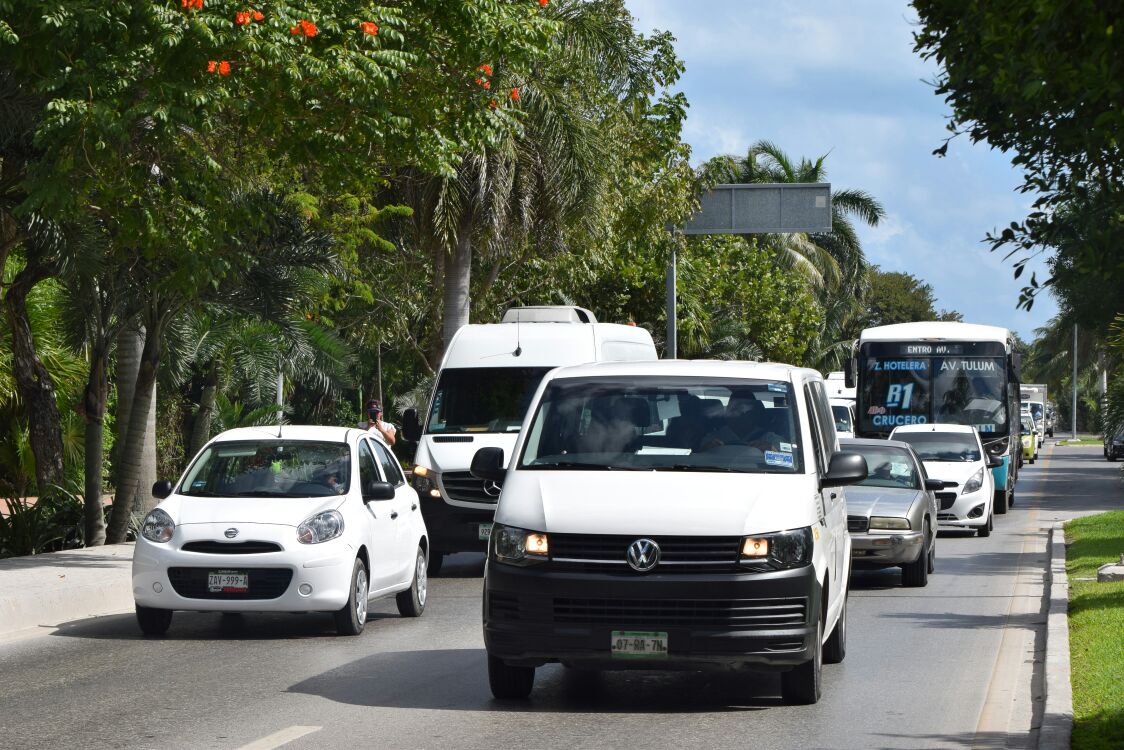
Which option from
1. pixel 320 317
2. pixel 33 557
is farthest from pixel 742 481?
pixel 320 317

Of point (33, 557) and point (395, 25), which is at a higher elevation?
point (395, 25)

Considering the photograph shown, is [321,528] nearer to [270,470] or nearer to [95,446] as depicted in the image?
[270,470]

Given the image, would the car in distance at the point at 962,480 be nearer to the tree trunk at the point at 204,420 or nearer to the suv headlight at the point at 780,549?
the tree trunk at the point at 204,420

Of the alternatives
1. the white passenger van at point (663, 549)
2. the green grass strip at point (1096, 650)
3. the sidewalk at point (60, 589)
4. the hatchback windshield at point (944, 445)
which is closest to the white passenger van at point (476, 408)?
the sidewalk at point (60, 589)

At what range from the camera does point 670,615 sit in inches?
345

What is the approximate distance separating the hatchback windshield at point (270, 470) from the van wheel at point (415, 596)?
140 cm

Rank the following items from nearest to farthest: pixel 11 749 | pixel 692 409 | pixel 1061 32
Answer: pixel 1061 32, pixel 11 749, pixel 692 409

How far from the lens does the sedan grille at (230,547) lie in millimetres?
12414

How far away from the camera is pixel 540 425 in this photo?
32.7 feet

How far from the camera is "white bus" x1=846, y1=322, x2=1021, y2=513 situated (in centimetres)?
3103

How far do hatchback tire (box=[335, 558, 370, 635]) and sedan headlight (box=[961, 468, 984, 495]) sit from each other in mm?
14363

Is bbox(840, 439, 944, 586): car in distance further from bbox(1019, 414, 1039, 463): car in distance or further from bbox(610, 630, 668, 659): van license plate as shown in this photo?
bbox(1019, 414, 1039, 463): car in distance

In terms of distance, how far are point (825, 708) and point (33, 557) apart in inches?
435

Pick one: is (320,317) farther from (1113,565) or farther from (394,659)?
(394,659)
